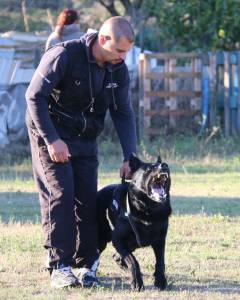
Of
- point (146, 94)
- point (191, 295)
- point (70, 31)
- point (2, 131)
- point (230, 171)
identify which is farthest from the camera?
point (146, 94)

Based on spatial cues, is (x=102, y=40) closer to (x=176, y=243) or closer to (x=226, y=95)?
(x=176, y=243)

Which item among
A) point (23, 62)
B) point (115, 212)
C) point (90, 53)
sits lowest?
point (23, 62)

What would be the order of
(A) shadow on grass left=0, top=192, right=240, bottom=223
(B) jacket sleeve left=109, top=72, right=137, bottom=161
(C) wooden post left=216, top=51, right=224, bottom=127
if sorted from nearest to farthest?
(B) jacket sleeve left=109, top=72, right=137, bottom=161 < (A) shadow on grass left=0, top=192, right=240, bottom=223 < (C) wooden post left=216, top=51, right=224, bottom=127

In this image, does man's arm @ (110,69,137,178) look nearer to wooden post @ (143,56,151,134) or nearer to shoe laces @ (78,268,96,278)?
shoe laces @ (78,268,96,278)

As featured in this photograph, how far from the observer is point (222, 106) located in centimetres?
1936

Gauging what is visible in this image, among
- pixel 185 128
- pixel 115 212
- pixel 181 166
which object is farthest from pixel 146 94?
pixel 115 212

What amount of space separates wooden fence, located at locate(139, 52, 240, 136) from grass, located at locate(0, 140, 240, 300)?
3.93 metres

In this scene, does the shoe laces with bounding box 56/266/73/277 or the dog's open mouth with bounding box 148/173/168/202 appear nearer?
the dog's open mouth with bounding box 148/173/168/202

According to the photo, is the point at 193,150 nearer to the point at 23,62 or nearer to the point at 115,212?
the point at 23,62

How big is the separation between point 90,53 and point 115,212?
1.17 m

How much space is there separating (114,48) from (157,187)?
3.33 ft

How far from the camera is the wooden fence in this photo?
18750mm

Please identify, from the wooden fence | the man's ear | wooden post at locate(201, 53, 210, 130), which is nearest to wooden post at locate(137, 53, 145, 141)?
the wooden fence

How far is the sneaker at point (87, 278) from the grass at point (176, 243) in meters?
0.11
